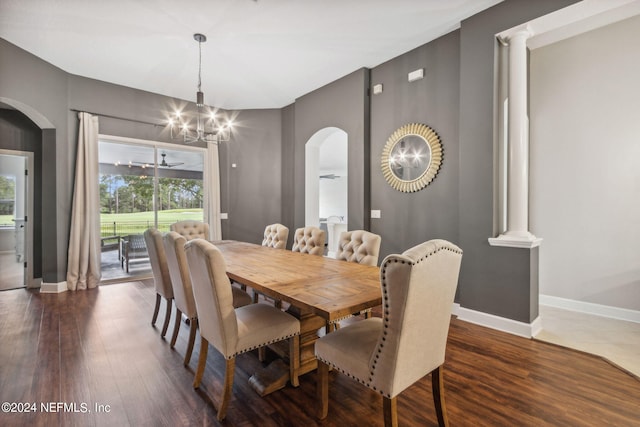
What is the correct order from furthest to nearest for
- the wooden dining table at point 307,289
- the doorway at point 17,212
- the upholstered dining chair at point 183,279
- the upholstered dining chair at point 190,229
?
the doorway at point 17,212
the upholstered dining chair at point 190,229
the upholstered dining chair at point 183,279
the wooden dining table at point 307,289

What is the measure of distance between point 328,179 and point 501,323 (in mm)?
10743

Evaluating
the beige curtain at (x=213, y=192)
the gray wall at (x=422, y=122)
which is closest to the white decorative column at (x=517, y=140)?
the gray wall at (x=422, y=122)

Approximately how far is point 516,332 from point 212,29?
4.34 meters

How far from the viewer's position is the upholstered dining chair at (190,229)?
13.1ft

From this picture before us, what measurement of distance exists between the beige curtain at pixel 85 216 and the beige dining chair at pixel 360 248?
387cm

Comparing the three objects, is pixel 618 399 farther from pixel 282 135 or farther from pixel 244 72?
pixel 282 135

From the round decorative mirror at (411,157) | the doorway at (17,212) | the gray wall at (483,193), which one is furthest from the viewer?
the doorway at (17,212)

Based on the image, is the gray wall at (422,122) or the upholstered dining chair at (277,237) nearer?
the gray wall at (422,122)

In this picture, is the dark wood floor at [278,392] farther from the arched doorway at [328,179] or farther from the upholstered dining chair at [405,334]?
the arched doorway at [328,179]

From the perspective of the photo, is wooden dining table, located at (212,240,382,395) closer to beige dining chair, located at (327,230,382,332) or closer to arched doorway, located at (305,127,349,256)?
beige dining chair, located at (327,230,382,332)

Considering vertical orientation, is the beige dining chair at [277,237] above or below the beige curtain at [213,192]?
A: below

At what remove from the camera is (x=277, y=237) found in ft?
12.4

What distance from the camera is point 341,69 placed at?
4.28m

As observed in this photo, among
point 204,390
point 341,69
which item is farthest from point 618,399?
point 341,69
